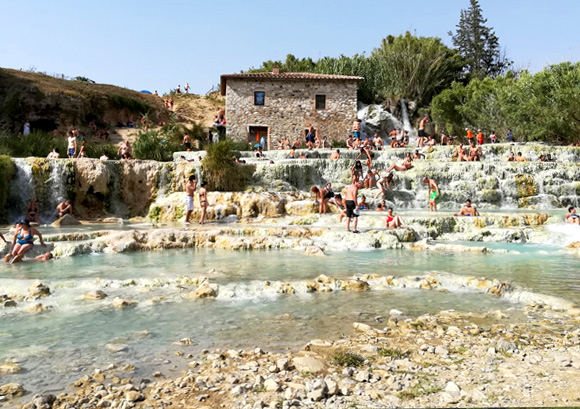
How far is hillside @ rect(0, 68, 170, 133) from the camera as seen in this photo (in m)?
28.5

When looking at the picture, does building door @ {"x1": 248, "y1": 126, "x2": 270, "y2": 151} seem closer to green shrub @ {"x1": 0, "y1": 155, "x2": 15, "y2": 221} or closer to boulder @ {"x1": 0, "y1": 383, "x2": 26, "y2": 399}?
green shrub @ {"x1": 0, "y1": 155, "x2": 15, "y2": 221}

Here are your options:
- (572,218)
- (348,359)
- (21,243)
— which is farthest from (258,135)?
(348,359)

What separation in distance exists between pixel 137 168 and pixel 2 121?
14454 millimetres

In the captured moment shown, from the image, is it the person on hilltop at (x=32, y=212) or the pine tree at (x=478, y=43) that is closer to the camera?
the person on hilltop at (x=32, y=212)

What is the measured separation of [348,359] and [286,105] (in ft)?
89.0

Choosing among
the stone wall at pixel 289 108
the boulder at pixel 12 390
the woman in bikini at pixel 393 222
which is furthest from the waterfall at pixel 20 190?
the stone wall at pixel 289 108

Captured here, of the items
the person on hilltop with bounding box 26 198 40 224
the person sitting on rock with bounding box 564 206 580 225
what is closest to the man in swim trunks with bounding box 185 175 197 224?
the person on hilltop with bounding box 26 198 40 224

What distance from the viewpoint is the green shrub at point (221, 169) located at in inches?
717

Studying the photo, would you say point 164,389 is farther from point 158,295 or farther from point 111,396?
point 158,295

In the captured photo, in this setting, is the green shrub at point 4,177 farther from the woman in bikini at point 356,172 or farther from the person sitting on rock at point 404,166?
the person sitting on rock at point 404,166

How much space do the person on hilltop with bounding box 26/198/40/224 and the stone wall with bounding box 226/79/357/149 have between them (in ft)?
51.0

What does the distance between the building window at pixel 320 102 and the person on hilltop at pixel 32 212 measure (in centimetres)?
1883

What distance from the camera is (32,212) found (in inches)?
594

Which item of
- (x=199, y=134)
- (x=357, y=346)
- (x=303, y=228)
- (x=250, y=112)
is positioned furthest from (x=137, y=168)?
(x=357, y=346)
